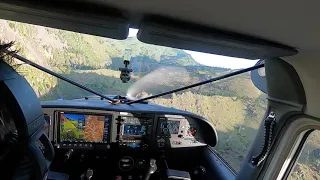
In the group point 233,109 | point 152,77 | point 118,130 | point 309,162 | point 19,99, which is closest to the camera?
point 19,99

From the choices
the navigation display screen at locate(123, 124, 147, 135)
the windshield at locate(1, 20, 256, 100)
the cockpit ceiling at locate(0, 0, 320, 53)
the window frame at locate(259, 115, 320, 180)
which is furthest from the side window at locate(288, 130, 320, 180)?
the navigation display screen at locate(123, 124, 147, 135)

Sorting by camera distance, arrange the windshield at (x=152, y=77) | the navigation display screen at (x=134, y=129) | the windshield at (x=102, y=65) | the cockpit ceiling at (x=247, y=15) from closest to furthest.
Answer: the cockpit ceiling at (x=247, y=15)
the windshield at (x=152, y=77)
the windshield at (x=102, y=65)
the navigation display screen at (x=134, y=129)

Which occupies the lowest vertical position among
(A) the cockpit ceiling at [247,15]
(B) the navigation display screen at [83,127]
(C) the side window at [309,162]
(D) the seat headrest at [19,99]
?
(B) the navigation display screen at [83,127]

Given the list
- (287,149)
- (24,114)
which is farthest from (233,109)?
(24,114)

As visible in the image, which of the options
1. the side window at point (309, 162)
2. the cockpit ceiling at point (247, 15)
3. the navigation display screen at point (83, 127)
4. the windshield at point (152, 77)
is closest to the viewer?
the cockpit ceiling at point (247, 15)

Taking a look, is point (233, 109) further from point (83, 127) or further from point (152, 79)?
point (83, 127)

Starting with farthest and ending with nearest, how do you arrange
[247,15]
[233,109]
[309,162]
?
1. [233,109]
2. [309,162]
3. [247,15]

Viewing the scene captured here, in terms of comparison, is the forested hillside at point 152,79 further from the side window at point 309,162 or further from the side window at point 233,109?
the side window at point 309,162

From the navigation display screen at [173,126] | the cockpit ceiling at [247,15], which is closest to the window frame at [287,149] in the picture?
the cockpit ceiling at [247,15]
